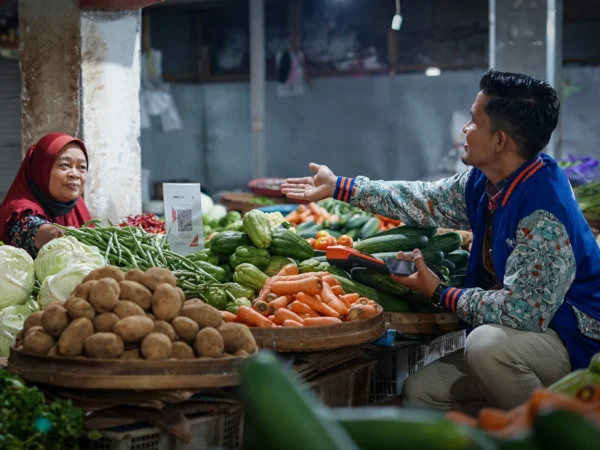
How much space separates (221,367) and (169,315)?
299 millimetres

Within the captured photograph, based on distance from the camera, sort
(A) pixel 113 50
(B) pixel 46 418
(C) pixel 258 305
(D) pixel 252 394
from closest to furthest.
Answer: (D) pixel 252 394 < (B) pixel 46 418 < (C) pixel 258 305 < (A) pixel 113 50

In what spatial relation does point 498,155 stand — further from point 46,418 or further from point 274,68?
point 274,68

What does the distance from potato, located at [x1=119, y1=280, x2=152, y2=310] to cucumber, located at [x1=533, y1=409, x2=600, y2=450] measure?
6.05ft

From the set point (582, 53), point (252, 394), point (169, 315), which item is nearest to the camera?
point (252, 394)

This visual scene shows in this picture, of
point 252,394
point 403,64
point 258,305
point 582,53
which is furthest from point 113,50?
point 582,53

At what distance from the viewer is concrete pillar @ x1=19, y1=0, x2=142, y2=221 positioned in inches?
230

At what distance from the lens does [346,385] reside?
417 cm

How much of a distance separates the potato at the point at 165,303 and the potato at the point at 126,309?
0.06 metres

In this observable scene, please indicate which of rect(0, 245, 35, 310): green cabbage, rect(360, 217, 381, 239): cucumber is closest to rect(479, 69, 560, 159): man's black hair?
rect(0, 245, 35, 310): green cabbage

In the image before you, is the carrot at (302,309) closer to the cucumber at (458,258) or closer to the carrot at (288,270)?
the carrot at (288,270)

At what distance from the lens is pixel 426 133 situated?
12750mm

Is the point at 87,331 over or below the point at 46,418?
over

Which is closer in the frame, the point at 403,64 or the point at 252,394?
the point at 252,394

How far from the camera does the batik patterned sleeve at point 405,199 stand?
4.58 metres
